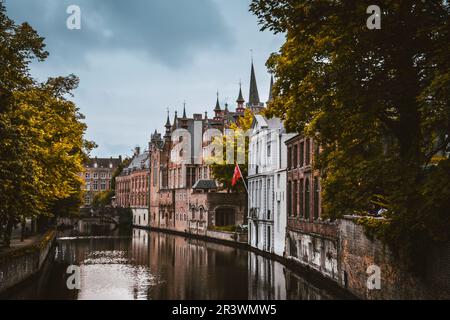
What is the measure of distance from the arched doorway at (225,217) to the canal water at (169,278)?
16.4 meters

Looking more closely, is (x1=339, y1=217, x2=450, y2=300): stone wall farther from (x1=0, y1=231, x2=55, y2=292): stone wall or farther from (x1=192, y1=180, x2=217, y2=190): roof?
(x1=192, y1=180, x2=217, y2=190): roof

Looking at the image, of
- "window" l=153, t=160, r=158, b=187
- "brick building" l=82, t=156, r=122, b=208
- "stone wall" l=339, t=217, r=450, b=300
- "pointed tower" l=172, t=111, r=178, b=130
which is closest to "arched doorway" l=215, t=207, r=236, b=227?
"pointed tower" l=172, t=111, r=178, b=130

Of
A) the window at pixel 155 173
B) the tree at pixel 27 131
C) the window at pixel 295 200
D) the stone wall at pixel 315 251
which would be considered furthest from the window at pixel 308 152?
the window at pixel 155 173

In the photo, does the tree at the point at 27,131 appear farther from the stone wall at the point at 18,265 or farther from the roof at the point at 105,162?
the roof at the point at 105,162

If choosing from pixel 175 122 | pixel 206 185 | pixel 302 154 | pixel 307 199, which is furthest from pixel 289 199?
pixel 175 122

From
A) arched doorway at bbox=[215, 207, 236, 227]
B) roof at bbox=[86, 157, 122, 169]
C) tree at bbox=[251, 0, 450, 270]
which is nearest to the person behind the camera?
tree at bbox=[251, 0, 450, 270]

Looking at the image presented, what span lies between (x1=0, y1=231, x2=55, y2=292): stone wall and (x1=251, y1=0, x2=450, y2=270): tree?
13076 millimetres

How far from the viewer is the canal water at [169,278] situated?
80.8 ft

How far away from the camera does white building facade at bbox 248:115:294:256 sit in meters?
40.3

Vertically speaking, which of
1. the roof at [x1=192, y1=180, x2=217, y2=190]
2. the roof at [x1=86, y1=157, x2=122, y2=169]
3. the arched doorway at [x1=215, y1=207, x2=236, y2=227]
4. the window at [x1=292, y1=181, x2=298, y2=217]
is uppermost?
the roof at [x1=86, y1=157, x2=122, y2=169]

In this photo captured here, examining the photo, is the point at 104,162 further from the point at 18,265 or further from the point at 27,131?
the point at 27,131

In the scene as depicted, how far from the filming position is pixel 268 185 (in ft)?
145

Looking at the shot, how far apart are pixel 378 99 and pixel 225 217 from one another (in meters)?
48.3

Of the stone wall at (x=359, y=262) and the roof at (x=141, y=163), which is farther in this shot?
the roof at (x=141, y=163)
